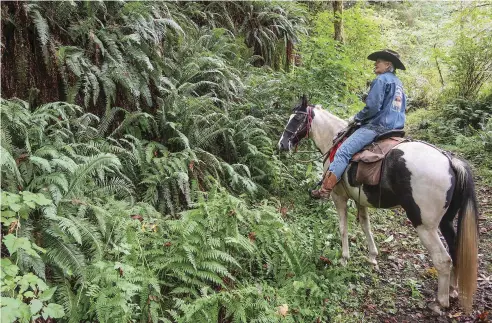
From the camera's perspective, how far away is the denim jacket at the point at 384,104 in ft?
17.1

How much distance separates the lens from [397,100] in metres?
5.34

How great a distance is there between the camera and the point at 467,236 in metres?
4.32

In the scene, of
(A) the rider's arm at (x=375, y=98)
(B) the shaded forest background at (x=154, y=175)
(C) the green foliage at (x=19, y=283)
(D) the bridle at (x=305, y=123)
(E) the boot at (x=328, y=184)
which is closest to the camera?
(C) the green foliage at (x=19, y=283)

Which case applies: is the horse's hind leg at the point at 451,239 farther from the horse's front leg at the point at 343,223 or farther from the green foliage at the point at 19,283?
the green foliage at the point at 19,283

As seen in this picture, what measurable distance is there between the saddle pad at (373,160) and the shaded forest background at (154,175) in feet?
4.62

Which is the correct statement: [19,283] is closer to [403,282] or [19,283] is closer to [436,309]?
[436,309]

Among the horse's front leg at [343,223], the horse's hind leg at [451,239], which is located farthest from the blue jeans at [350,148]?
the horse's hind leg at [451,239]

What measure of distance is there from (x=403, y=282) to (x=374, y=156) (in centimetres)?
209

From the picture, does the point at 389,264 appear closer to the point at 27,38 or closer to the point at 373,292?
the point at 373,292

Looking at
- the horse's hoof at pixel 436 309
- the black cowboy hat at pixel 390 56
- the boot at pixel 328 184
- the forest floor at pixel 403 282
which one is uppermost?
the black cowboy hat at pixel 390 56

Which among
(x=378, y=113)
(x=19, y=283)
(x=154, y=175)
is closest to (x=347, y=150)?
(x=378, y=113)

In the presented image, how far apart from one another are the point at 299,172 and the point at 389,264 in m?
2.83

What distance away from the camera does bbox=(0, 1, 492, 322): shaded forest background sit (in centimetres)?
367

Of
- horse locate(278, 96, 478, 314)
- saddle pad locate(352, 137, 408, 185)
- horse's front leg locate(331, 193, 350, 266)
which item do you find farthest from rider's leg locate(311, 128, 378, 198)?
horse's front leg locate(331, 193, 350, 266)
